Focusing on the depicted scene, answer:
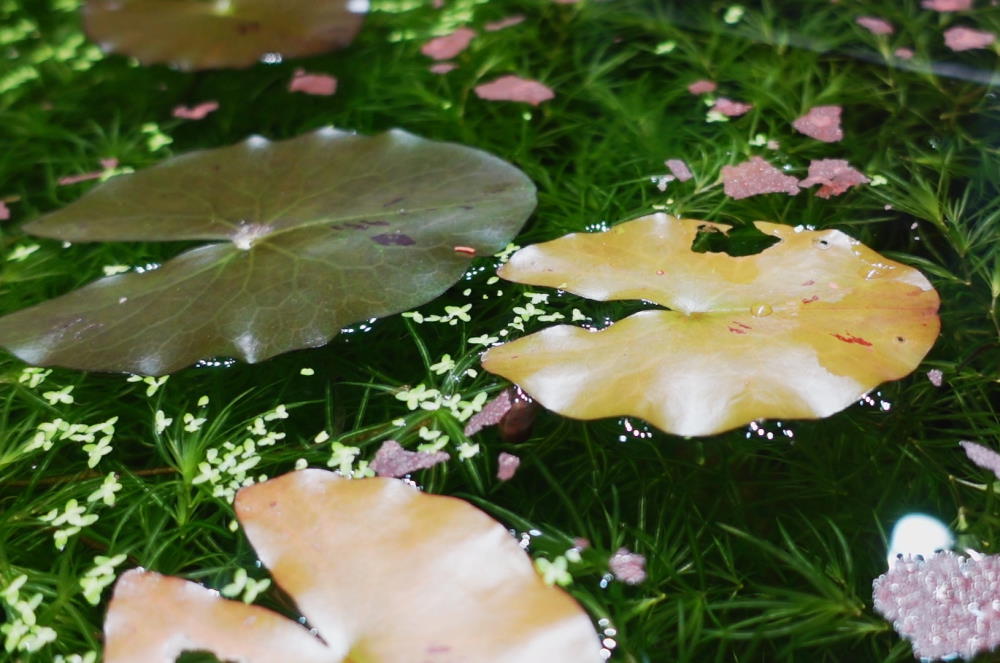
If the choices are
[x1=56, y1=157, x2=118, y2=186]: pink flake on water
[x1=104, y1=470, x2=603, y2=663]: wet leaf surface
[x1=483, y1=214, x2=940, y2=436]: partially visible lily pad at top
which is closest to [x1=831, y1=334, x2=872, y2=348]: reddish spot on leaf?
[x1=483, y1=214, x2=940, y2=436]: partially visible lily pad at top

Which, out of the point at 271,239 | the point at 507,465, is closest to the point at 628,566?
the point at 507,465

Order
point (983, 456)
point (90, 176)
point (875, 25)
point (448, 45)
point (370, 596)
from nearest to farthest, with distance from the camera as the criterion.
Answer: point (370, 596), point (983, 456), point (90, 176), point (875, 25), point (448, 45)

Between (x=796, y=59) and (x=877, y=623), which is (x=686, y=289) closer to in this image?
(x=877, y=623)

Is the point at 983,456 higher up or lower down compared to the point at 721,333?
lower down

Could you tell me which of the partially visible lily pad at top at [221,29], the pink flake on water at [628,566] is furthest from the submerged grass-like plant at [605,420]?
the partially visible lily pad at top at [221,29]

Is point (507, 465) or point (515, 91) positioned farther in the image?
point (515, 91)

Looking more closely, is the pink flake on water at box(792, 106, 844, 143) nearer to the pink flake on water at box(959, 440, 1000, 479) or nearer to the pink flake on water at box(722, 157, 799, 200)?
the pink flake on water at box(722, 157, 799, 200)

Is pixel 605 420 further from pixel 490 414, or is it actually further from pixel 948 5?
pixel 948 5
